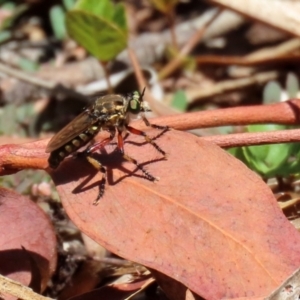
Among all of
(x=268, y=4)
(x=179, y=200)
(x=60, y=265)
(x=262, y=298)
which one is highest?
(x=268, y=4)

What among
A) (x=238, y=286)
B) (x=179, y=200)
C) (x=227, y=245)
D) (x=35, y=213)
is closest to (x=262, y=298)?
(x=238, y=286)

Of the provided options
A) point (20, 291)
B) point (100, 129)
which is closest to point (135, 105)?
point (100, 129)

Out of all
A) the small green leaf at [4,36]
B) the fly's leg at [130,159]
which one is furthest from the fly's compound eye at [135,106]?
the small green leaf at [4,36]

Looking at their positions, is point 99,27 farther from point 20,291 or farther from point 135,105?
point 20,291

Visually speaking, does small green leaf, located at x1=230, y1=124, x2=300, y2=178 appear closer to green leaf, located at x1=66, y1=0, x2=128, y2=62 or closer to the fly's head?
the fly's head

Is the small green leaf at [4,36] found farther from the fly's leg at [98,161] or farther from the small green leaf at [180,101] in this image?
the fly's leg at [98,161]

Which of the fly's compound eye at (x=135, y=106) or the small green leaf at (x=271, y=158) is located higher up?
the fly's compound eye at (x=135, y=106)

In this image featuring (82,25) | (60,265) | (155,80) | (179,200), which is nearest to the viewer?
(179,200)

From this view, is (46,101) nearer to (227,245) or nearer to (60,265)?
(60,265)
